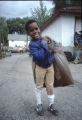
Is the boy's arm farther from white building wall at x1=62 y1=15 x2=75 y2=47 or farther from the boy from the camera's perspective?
white building wall at x1=62 y1=15 x2=75 y2=47

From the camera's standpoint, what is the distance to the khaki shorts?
7.50 feet

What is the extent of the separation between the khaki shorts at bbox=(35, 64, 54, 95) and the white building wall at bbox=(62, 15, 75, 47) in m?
7.47

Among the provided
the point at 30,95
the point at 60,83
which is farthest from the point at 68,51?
the point at 60,83

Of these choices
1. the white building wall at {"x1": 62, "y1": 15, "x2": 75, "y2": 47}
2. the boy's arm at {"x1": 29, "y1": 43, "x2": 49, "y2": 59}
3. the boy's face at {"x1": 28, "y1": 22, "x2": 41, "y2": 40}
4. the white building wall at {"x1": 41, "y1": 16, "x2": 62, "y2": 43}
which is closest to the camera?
the boy's arm at {"x1": 29, "y1": 43, "x2": 49, "y2": 59}

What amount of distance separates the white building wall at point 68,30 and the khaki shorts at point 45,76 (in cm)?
747

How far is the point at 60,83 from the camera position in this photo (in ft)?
7.99

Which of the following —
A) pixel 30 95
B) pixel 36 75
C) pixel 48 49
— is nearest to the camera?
pixel 48 49

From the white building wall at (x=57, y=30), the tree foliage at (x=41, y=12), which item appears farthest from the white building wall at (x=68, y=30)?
the tree foliage at (x=41, y=12)

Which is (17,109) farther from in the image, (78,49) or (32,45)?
(78,49)

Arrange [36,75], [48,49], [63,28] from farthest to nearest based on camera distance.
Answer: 1. [63,28]
2. [36,75]
3. [48,49]

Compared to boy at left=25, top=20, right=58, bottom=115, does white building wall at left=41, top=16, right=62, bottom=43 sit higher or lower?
higher

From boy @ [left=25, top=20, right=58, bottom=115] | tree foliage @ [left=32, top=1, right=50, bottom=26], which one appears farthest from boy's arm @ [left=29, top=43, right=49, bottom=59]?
tree foliage @ [left=32, top=1, right=50, bottom=26]

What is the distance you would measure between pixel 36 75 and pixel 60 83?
0.41 meters

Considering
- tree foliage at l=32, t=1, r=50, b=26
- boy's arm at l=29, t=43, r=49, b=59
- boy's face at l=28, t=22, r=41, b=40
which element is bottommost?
boy's arm at l=29, t=43, r=49, b=59
